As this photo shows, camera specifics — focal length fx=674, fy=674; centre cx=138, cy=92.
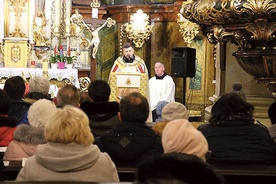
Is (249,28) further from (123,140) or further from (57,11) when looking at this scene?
(57,11)

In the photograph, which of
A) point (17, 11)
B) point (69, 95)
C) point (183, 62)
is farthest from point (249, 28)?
point (17, 11)

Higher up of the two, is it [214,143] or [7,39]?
[7,39]

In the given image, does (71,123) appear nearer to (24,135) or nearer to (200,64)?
(24,135)

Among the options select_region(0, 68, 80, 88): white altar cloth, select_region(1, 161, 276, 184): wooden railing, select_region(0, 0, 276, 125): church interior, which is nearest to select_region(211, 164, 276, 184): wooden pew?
select_region(1, 161, 276, 184): wooden railing

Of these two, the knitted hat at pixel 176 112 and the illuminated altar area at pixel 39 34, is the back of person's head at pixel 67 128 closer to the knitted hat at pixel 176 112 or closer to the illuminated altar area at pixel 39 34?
the knitted hat at pixel 176 112

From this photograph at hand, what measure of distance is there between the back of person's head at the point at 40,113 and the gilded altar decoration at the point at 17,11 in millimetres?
9061

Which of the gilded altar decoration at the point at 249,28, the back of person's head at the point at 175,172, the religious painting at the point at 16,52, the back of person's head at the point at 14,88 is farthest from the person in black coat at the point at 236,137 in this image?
the religious painting at the point at 16,52

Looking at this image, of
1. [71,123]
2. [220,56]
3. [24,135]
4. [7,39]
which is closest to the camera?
[71,123]

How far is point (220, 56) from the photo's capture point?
10.1m

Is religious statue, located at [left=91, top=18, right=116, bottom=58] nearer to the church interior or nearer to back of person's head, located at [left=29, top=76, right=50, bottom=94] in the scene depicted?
the church interior

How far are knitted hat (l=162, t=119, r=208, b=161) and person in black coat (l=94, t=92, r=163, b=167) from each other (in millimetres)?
1346

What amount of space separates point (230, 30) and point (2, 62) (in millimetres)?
7728

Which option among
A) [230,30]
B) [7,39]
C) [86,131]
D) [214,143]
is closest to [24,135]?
[86,131]

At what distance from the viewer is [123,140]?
16.2 feet
